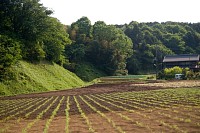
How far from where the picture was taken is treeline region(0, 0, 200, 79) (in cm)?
4959

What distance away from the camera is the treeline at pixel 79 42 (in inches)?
1953

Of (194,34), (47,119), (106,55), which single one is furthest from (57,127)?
(194,34)

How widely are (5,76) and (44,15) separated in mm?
18496

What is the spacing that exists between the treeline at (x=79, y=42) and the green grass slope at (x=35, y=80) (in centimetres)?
166

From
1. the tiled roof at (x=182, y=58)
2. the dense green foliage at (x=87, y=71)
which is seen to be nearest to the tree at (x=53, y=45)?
the dense green foliage at (x=87, y=71)

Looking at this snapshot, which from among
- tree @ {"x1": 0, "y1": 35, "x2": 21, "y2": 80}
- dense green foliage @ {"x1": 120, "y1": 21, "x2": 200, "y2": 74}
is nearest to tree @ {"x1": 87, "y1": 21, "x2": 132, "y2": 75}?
dense green foliage @ {"x1": 120, "y1": 21, "x2": 200, "y2": 74}

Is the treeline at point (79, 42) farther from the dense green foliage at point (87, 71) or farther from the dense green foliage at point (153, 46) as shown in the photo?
the dense green foliage at point (87, 71)

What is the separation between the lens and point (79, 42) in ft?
263

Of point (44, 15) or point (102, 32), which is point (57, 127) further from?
point (102, 32)

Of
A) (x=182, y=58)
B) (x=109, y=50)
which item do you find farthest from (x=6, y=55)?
(x=182, y=58)

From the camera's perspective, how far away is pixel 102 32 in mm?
79375

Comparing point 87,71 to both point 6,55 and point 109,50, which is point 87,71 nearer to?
point 109,50

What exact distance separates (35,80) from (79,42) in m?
38.9

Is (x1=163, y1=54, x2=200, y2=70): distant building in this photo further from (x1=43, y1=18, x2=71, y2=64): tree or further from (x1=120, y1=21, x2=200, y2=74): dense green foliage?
(x1=43, y1=18, x2=71, y2=64): tree
